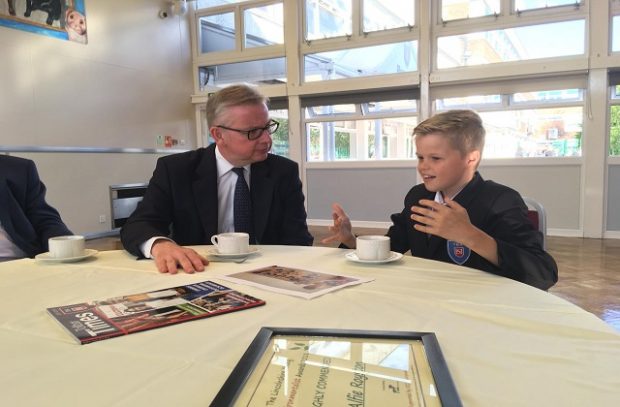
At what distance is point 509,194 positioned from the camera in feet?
4.46

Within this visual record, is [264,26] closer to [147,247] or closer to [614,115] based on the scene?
[614,115]

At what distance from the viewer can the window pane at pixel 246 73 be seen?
701cm

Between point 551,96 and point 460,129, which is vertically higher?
point 551,96

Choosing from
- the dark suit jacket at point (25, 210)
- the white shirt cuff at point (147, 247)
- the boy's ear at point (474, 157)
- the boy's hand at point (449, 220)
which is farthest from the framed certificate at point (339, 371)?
the dark suit jacket at point (25, 210)

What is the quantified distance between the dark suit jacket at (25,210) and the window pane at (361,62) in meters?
5.24

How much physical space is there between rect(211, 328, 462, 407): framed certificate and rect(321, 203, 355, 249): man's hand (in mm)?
802

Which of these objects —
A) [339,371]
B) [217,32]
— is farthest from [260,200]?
[217,32]

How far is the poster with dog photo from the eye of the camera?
4.80m

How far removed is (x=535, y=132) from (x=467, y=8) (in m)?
1.91

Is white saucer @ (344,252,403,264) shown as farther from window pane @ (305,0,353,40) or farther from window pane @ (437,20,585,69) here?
window pane @ (305,0,353,40)

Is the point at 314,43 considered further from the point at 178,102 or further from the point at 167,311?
the point at 167,311

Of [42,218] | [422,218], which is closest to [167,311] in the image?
[422,218]

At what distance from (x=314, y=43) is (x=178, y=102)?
251 cm

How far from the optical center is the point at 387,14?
621cm
